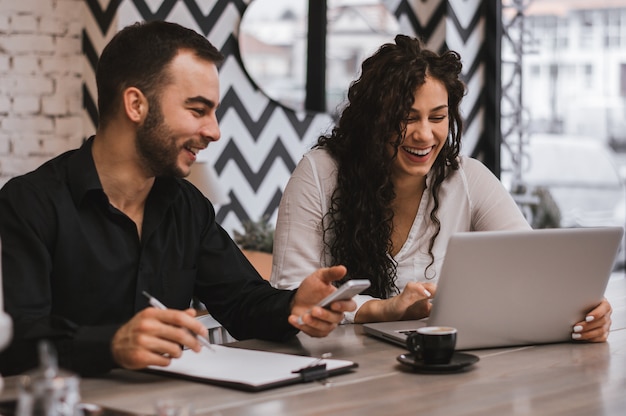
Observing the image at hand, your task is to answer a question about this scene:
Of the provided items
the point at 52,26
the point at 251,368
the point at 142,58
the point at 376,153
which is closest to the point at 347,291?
the point at 251,368

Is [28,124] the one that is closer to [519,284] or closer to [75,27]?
[75,27]

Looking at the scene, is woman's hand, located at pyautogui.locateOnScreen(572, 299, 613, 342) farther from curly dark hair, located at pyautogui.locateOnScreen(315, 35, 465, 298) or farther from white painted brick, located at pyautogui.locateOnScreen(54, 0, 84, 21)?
white painted brick, located at pyautogui.locateOnScreen(54, 0, 84, 21)

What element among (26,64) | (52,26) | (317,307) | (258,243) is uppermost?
(52,26)

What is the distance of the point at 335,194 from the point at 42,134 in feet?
6.30

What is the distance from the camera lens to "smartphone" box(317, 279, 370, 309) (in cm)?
169

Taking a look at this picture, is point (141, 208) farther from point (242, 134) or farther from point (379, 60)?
point (242, 134)

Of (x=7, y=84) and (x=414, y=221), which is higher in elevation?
(x=7, y=84)

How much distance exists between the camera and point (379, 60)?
8.24 ft

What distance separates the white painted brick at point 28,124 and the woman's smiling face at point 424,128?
201 cm

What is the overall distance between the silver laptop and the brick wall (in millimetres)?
2383

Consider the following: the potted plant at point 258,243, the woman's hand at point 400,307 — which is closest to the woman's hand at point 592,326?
the woman's hand at point 400,307

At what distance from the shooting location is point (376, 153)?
2441 millimetres

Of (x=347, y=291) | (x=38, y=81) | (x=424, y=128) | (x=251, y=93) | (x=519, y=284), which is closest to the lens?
(x=347, y=291)

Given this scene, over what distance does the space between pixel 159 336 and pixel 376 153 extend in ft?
3.43
